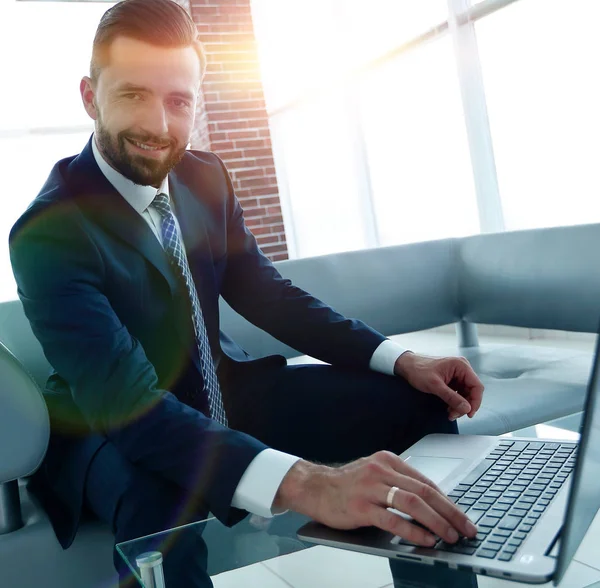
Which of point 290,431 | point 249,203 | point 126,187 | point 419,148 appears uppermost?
point 419,148

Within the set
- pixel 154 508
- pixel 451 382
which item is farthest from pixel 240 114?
pixel 154 508

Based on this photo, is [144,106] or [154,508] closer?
[154,508]

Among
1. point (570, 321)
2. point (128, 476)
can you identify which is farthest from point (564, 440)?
point (570, 321)

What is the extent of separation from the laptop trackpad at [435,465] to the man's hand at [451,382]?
0.19 meters

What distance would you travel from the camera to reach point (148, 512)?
1083 mm

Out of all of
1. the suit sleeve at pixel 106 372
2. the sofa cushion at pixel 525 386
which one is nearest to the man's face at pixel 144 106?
the suit sleeve at pixel 106 372

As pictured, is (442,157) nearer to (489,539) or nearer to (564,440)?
(564,440)

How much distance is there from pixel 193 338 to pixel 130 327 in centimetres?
14

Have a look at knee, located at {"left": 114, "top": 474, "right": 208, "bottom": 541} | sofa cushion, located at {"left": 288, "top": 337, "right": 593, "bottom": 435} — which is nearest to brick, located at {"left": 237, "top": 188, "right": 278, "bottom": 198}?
sofa cushion, located at {"left": 288, "top": 337, "right": 593, "bottom": 435}

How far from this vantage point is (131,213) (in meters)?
1.44

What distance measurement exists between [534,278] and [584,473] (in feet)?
5.96

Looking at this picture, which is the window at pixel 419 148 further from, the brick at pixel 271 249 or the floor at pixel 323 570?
the floor at pixel 323 570

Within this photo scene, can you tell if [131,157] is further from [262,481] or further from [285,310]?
[262,481]

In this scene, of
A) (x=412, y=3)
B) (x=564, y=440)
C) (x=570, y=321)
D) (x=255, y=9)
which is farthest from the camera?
(x=255, y=9)
